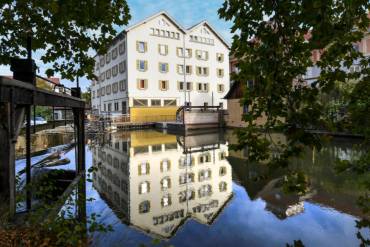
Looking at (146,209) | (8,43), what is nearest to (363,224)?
(146,209)

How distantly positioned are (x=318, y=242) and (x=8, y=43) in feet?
26.6

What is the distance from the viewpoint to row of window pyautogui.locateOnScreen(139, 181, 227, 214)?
350 inches

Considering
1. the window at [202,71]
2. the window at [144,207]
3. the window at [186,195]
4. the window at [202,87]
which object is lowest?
the window at [144,207]

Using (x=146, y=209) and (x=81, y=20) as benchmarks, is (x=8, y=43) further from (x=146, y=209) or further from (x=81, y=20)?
(x=146, y=209)

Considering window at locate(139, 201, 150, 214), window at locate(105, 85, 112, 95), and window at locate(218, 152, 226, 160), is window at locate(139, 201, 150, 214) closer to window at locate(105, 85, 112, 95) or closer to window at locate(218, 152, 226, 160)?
window at locate(218, 152, 226, 160)

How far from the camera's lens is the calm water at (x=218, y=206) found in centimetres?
649

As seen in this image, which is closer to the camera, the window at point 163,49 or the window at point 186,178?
the window at point 186,178

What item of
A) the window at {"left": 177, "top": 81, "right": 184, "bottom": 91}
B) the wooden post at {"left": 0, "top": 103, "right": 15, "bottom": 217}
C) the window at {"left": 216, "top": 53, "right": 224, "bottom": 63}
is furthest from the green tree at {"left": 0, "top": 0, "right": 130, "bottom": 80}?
the window at {"left": 216, "top": 53, "right": 224, "bottom": 63}

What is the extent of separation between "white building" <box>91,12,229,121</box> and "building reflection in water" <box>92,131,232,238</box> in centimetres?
2453

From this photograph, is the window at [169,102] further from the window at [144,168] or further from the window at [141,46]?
the window at [144,168]

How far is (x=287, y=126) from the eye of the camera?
9.25 feet

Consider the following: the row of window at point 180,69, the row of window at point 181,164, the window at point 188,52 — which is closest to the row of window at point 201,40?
the window at point 188,52

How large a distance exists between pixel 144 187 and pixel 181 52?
3633 cm

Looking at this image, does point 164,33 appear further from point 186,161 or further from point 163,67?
point 186,161
